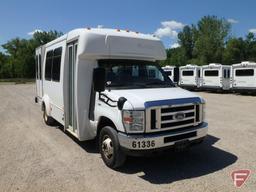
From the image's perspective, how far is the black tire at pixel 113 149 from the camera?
5492 mm

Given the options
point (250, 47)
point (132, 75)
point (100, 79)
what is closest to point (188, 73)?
point (132, 75)

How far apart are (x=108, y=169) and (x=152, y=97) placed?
1.72m

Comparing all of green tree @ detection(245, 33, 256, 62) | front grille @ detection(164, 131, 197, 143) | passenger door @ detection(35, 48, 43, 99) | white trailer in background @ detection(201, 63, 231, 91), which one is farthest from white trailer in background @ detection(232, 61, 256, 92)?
green tree @ detection(245, 33, 256, 62)

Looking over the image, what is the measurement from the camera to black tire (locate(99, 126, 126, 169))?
5.49m

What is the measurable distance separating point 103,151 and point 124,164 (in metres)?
0.53

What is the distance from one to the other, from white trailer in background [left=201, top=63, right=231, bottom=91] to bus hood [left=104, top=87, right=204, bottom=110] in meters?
20.6

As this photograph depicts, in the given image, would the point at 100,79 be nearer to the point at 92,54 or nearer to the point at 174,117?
the point at 92,54

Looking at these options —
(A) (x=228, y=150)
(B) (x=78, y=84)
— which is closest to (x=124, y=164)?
(B) (x=78, y=84)

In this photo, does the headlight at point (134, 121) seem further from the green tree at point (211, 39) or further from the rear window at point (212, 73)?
the green tree at point (211, 39)

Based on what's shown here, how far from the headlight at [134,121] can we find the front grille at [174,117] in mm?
199

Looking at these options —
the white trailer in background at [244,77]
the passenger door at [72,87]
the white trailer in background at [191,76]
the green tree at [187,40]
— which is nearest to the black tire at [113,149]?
the passenger door at [72,87]

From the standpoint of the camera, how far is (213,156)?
651 cm

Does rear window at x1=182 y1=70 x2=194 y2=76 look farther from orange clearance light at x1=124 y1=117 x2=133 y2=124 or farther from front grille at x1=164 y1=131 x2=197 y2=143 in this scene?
orange clearance light at x1=124 y1=117 x2=133 y2=124

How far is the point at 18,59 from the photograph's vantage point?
7300 centimetres
